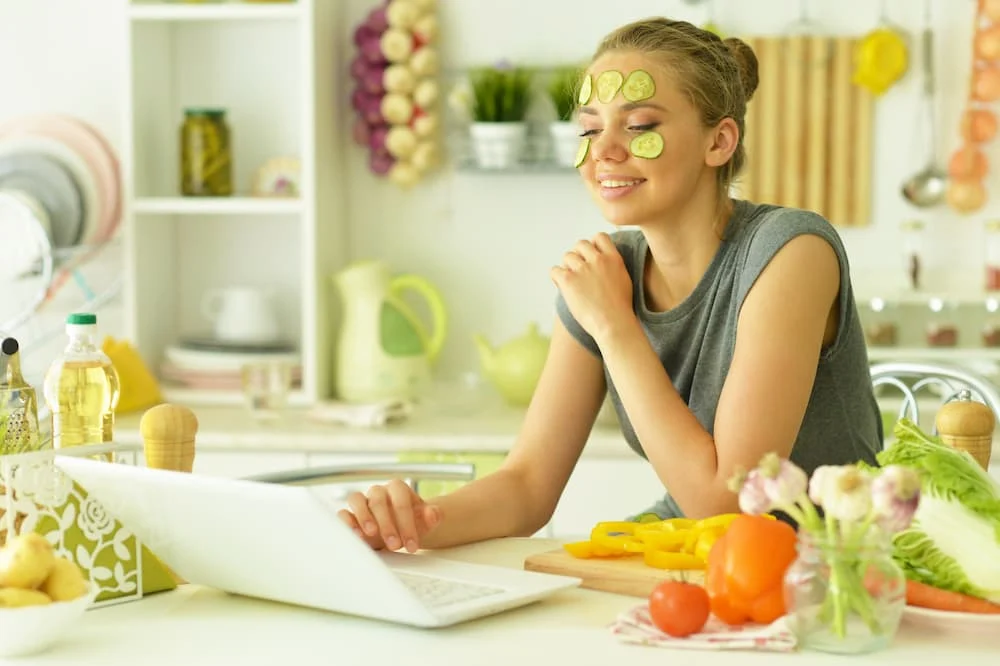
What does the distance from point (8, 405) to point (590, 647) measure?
661 millimetres

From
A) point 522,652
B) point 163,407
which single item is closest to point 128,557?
point 163,407

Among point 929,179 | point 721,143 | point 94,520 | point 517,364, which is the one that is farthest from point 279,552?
point 929,179

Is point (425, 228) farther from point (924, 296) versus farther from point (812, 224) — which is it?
point (812, 224)

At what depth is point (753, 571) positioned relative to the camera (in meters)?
1.20

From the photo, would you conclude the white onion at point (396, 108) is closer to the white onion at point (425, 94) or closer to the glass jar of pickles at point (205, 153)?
the white onion at point (425, 94)

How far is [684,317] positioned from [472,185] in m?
1.66

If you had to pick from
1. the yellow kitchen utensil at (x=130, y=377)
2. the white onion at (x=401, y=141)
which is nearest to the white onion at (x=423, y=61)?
the white onion at (x=401, y=141)

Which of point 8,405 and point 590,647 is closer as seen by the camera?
point 590,647

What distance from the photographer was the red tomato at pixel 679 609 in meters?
1.19

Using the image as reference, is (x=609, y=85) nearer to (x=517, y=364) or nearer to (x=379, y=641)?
(x=379, y=641)

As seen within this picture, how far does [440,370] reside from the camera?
3594 millimetres

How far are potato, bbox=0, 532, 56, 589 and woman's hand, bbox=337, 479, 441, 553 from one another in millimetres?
393

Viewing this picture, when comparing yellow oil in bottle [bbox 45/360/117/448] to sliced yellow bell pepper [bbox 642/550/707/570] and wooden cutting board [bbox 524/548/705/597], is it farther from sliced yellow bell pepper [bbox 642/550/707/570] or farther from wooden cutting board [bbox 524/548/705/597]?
sliced yellow bell pepper [bbox 642/550/707/570]

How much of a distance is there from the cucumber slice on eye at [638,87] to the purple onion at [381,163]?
5.43 ft
